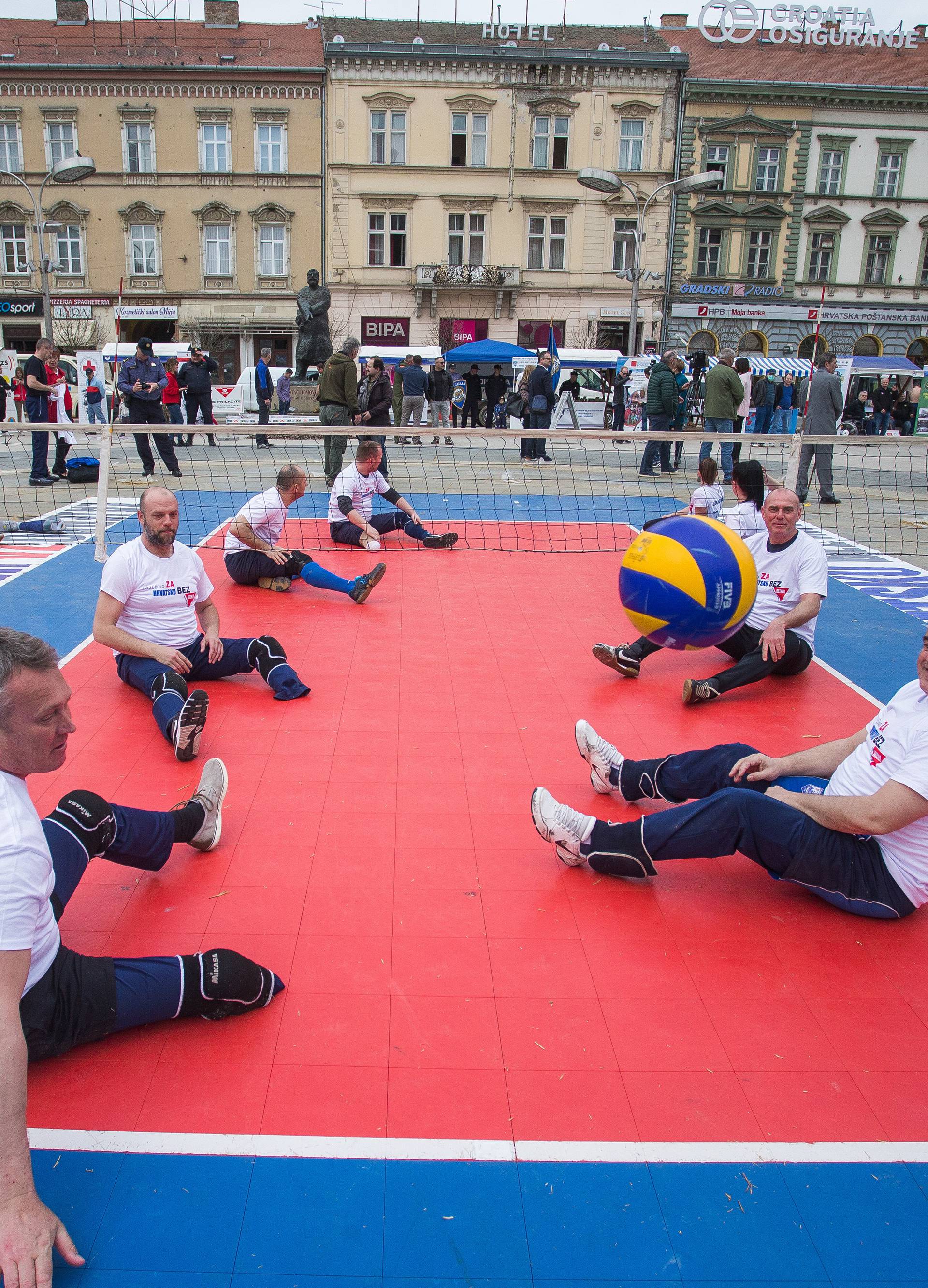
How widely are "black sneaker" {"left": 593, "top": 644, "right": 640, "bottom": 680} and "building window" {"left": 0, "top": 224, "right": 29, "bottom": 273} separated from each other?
4357cm

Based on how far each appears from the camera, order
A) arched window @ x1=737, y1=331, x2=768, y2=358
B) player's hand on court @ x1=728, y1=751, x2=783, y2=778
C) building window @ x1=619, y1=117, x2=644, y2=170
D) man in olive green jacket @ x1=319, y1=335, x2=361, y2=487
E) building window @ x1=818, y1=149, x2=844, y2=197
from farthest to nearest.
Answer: arched window @ x1=737, y1=331, x2=768, y2=358 < building window @ x1=818, y1=149, x2=844, y2=197 < building window @ x1=619, y1=117, x2=644, y2=170 < man in olive green jacket @ x1=319, y1=335, x2=361, y2=487 < player's hand on court @ x1=728, y1=751, x2=783, y2=778

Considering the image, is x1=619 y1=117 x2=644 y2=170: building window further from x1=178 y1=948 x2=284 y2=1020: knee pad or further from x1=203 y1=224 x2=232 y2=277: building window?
x1=178 y1=948 x2=284 y2=1020: knee pad

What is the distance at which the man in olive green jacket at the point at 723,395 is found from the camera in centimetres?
1617

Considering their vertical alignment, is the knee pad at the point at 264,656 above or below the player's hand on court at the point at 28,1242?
above

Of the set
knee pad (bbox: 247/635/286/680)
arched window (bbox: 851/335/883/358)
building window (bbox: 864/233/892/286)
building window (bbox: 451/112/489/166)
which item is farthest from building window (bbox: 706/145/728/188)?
knee pad (bbox: 247/635/286/680)

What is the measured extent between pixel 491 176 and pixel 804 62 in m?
15.1

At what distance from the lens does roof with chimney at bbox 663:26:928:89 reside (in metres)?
41.2

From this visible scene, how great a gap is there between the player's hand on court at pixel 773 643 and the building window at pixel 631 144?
40218mm

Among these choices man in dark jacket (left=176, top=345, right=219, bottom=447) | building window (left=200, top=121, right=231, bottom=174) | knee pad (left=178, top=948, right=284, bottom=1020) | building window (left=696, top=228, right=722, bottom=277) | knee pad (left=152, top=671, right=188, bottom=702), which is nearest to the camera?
knee pad (left=178, top=948, right=284, bottom=1020)

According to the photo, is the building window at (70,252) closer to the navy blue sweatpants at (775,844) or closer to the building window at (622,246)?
the building window at (622,246)

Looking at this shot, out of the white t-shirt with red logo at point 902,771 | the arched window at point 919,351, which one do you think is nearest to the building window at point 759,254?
the arched window at point 919,351

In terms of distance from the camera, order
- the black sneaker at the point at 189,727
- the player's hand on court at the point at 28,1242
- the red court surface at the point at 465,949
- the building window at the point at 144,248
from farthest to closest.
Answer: the building window at the point at 144,248, the black sneaker at the point at 189,727, the red court surface at the point at 465,949, the player's hand on court at the point at 28,1242

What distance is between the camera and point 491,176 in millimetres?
40594

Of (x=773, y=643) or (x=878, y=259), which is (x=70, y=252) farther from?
(x=773, y=643)
